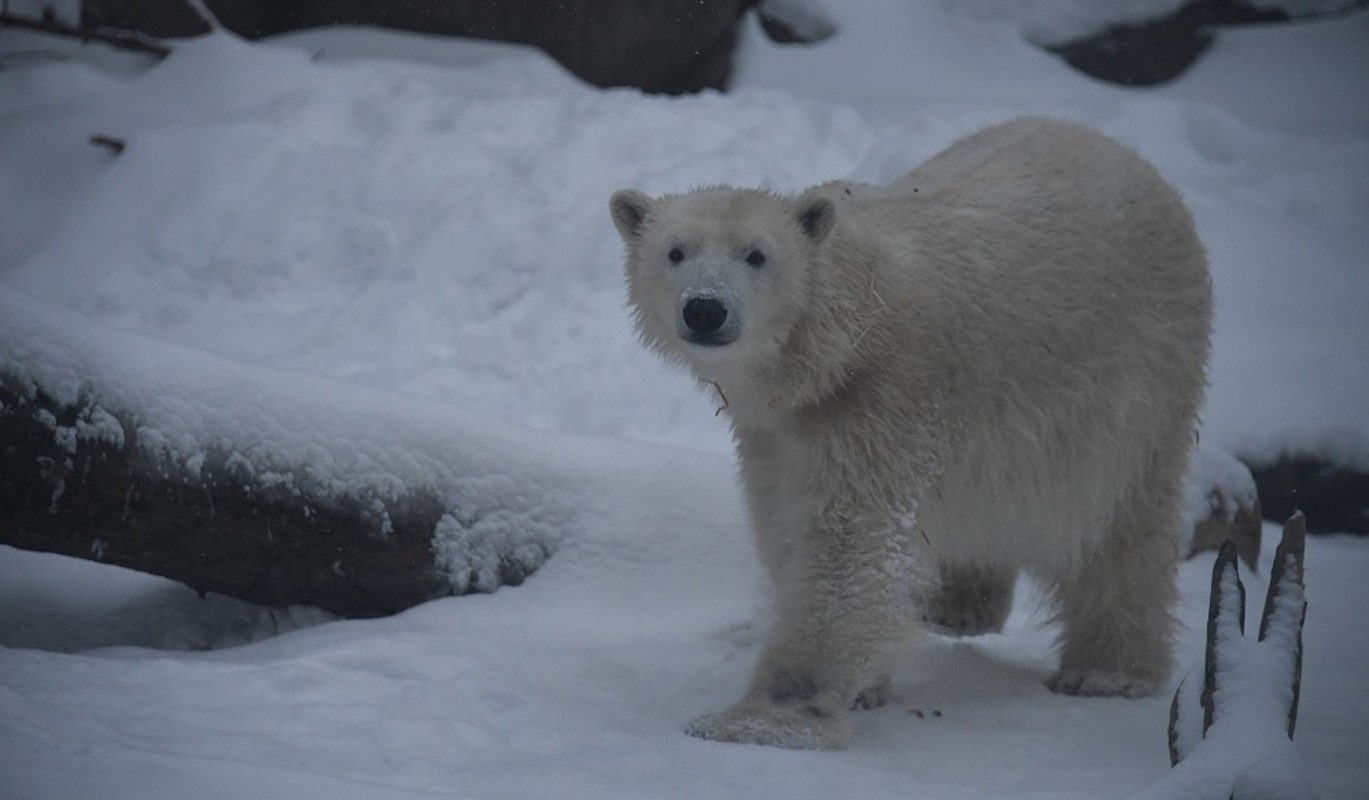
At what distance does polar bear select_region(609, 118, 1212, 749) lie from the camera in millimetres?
3734

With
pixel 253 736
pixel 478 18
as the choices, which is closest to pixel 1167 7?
pixel 478 18

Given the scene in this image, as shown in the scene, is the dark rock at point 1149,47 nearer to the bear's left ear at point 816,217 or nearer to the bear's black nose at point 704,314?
the bear's left ear at point 816,217

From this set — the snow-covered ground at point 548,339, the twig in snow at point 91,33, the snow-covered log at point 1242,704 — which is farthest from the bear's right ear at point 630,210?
the twig in snow at point 91,33

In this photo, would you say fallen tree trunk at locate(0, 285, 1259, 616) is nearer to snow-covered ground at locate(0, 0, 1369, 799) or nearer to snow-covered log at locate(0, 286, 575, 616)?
snow-covered log at locate(0, 286, 575, 616)

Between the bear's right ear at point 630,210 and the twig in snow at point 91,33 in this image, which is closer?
the bear's right ear at point 630,210

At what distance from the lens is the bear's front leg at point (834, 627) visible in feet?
12.0

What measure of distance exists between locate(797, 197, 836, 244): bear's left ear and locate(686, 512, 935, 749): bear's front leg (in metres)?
0.82

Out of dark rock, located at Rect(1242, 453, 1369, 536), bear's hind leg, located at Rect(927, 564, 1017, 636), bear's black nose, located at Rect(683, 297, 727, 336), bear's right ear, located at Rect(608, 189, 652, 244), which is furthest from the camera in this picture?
dark rock, located at Rect(1242, 453, 1369, 536)

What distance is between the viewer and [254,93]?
28.5ft

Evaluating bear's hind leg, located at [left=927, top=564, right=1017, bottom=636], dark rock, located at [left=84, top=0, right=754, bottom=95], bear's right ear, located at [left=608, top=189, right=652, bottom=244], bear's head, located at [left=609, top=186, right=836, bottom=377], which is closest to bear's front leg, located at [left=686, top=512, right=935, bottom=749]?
bear's head, located at [left=609, top=186, right=836, bottom=377]

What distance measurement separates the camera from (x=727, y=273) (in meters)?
3.69

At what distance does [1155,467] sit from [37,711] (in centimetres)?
340

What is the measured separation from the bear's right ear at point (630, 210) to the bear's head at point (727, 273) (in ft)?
0.22

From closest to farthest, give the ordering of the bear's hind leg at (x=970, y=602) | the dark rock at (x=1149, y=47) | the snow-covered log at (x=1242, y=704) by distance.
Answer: the snow-covered log at (x=1242, y=704) → the bear's hind leg at (x=970, y=602) → the dark rock at (x=1149, y=47)
